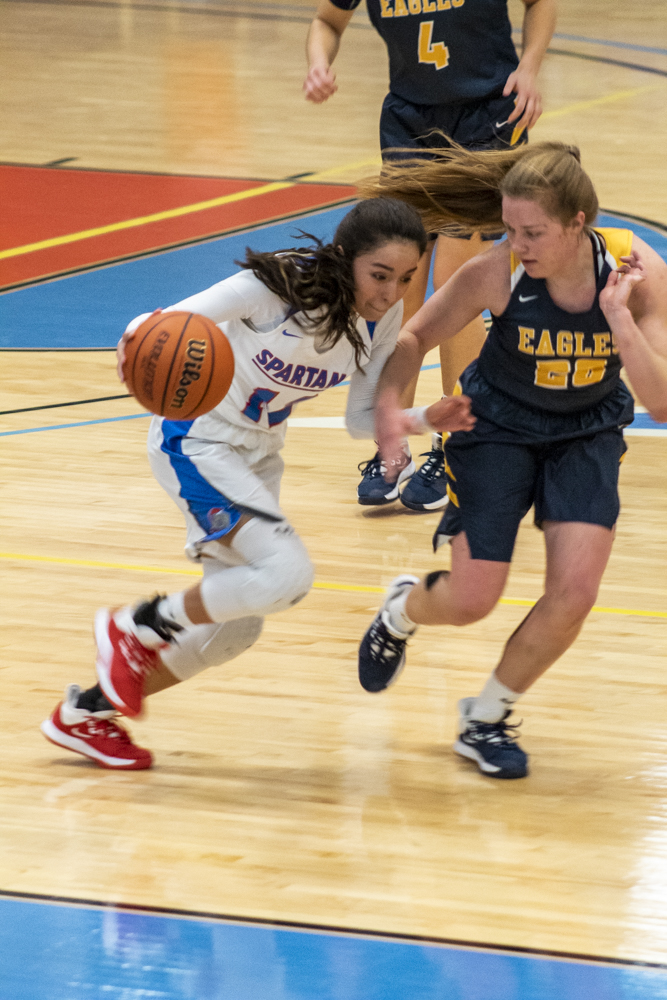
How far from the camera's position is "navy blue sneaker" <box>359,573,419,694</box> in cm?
323

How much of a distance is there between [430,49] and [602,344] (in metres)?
2.25

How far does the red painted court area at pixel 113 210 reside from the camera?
7.50 metres

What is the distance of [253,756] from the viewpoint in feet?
10.0

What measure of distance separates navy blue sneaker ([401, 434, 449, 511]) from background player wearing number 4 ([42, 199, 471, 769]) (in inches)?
63.1

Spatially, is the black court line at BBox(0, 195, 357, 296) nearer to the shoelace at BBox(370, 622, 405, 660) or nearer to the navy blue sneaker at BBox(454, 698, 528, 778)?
the shoelace at BBox(370, 622, 405, 660)

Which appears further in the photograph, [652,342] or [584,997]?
[652,342]

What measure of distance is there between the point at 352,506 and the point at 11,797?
2.01m

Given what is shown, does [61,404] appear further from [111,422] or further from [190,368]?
[190,368]

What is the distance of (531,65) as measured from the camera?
4406mm

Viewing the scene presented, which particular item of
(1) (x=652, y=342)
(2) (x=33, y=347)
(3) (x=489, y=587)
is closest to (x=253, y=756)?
(3) (x=489, y=587)

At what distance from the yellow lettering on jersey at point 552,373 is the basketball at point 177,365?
651mm

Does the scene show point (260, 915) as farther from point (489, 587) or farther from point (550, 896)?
point (489, 587)

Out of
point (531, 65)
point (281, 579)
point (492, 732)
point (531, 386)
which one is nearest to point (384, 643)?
point (492, 732)

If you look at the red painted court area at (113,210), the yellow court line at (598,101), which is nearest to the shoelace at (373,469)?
the red painted court area at (113,210)
